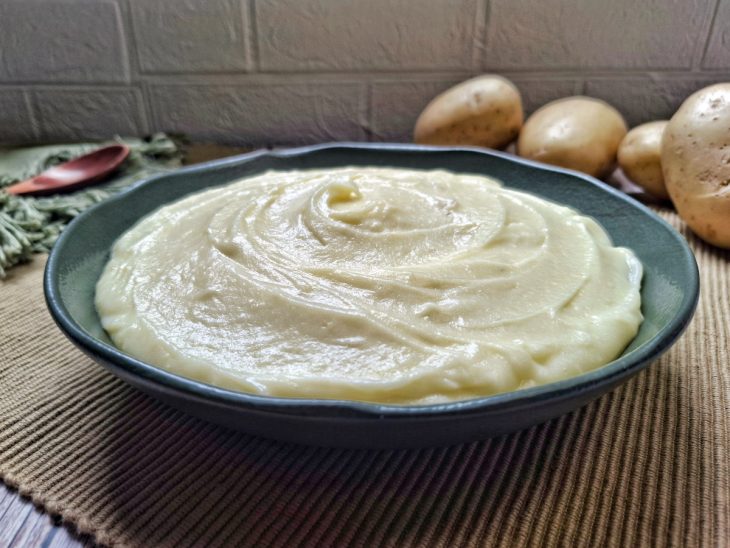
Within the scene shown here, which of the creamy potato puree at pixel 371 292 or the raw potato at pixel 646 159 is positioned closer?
the creamy potato puree at pixel 371 292

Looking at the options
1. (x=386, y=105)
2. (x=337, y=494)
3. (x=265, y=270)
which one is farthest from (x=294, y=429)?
(x=386, y=105)

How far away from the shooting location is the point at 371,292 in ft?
2.66

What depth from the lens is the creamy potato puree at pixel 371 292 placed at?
2.30 feet

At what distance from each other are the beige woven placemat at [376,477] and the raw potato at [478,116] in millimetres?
954

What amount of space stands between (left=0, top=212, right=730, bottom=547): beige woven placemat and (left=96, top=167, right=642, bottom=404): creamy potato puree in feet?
0.33

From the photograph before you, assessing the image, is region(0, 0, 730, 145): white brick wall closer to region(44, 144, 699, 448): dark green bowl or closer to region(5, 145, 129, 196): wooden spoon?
region(5, 145, 129, 196): wooden spoon

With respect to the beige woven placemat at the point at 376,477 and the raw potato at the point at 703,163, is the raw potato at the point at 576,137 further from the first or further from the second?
the beige woven placemat at the point at 376,477

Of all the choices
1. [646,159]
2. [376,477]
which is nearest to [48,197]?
[376,477]

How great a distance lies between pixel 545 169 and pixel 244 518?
35.5 inches

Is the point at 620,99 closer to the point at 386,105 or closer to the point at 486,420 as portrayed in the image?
the point at 386,105

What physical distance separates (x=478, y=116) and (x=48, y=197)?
113 cm

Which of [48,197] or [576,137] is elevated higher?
[576,137]

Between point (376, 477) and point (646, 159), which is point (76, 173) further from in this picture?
point (646, 159)

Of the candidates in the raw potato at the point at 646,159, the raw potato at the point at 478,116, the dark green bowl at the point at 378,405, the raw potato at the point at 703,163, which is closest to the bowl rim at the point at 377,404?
the dark green bowl at the point at 378,405
